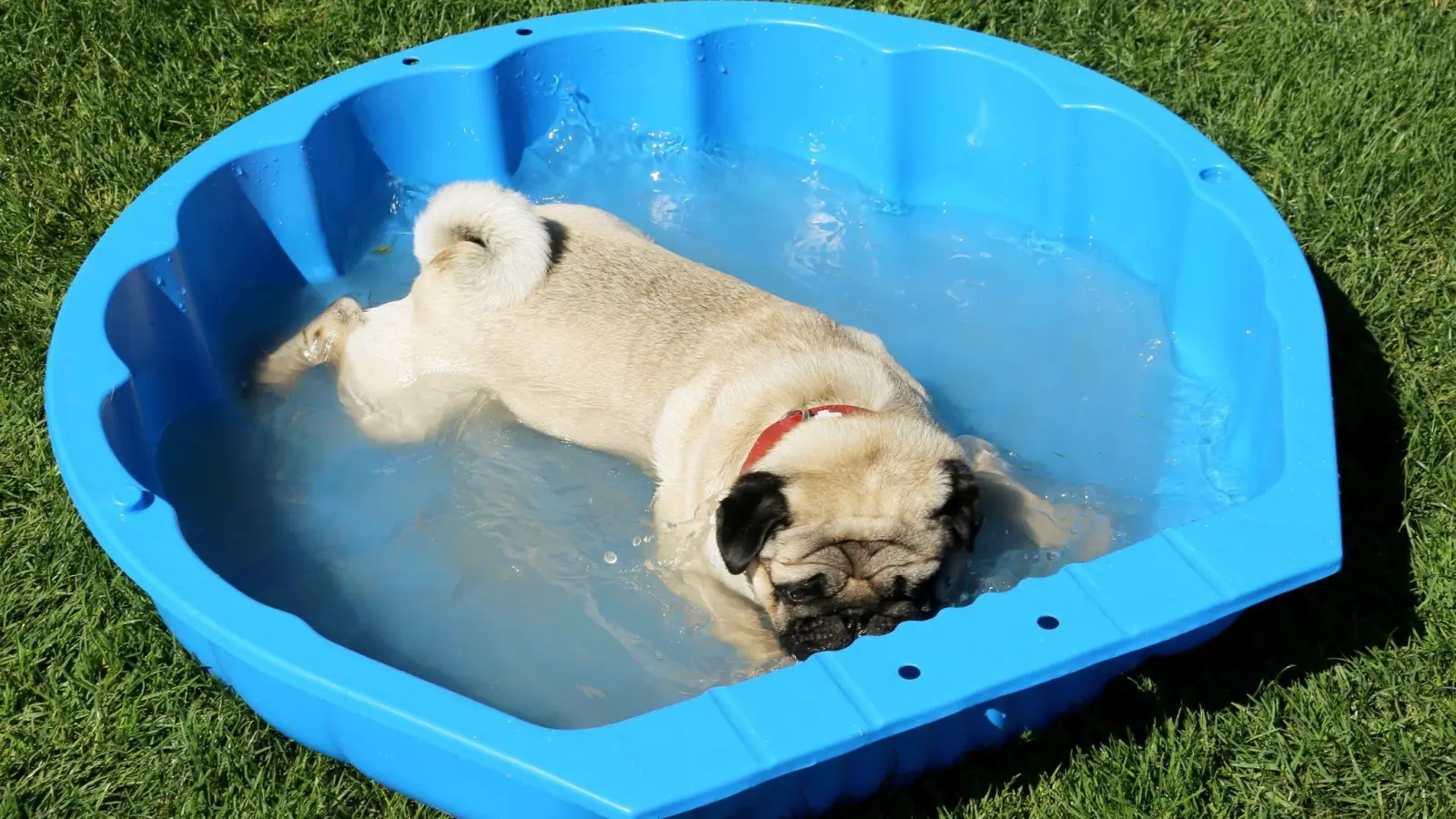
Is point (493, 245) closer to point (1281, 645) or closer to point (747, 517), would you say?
point (747, 517)

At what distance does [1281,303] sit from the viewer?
4.27m

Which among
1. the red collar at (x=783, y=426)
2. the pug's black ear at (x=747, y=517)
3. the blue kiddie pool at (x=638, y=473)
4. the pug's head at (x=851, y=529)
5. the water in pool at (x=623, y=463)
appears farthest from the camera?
the water in pool at (x=623, y=463)

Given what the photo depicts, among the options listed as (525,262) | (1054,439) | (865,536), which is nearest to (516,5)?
(525,262)

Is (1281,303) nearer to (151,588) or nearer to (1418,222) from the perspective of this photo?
(1418,222)

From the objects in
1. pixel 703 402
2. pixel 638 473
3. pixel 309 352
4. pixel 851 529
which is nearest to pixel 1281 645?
pixel 851 529

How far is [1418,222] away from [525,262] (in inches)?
142

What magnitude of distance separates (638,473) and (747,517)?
4.52 ft

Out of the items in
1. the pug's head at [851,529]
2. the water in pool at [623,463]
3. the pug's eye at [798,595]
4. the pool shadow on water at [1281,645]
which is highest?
the pug's head at [851,529]

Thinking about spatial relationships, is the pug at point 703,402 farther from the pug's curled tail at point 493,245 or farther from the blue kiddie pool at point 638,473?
the blue kiddie pool at point 638,473

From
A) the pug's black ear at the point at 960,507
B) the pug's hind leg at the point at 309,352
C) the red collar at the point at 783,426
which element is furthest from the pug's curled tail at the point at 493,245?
the pug's black ear at the point at 960,507

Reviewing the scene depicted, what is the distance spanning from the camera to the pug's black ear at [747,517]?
3.50m

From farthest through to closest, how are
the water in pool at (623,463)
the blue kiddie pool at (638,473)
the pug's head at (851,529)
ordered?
the water in pool at (623,463) < the pug's head at (851,529) < the blue kiddie pool at (638,473)

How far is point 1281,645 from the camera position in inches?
153

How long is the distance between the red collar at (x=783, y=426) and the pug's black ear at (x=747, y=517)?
258 mm
